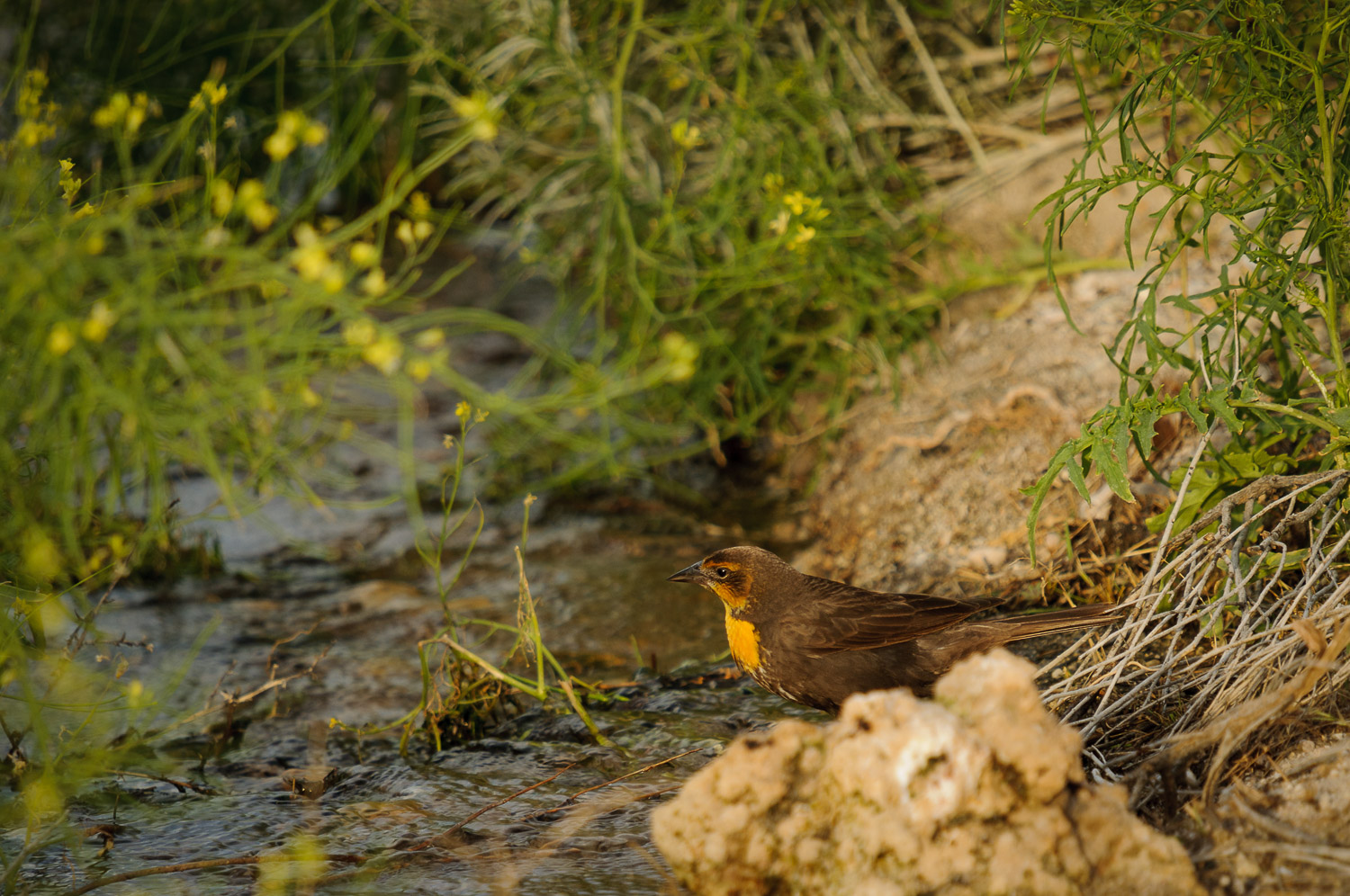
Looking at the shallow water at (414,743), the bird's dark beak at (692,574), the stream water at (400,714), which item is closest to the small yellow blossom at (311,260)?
the stream water at (400,714)

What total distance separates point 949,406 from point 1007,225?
1.21 m

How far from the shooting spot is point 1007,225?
5.62m

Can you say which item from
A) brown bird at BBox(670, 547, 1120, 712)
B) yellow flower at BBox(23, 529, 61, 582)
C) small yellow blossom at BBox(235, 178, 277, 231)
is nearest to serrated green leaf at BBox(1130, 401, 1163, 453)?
brown bird at BBox(670, 547, 1120, 712)

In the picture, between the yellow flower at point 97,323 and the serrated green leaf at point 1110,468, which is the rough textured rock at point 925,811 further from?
the yellow flower at point 97,323

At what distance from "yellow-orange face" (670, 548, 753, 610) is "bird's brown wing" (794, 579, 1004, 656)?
0.27 m

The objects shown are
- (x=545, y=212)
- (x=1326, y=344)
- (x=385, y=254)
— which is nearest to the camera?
(x=1326, y=344)

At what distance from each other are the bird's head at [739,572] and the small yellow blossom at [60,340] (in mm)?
2070

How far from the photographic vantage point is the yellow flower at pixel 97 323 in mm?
2057

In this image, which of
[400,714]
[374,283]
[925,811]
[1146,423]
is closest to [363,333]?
[374,283]

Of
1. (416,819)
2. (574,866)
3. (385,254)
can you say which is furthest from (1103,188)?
(385,254)

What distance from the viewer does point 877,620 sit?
10.7ft

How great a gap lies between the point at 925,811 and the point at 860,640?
1117mm

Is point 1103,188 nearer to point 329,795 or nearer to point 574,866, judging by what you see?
point 574,866

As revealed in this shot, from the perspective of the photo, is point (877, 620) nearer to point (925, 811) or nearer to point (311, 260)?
point (925, 811)
